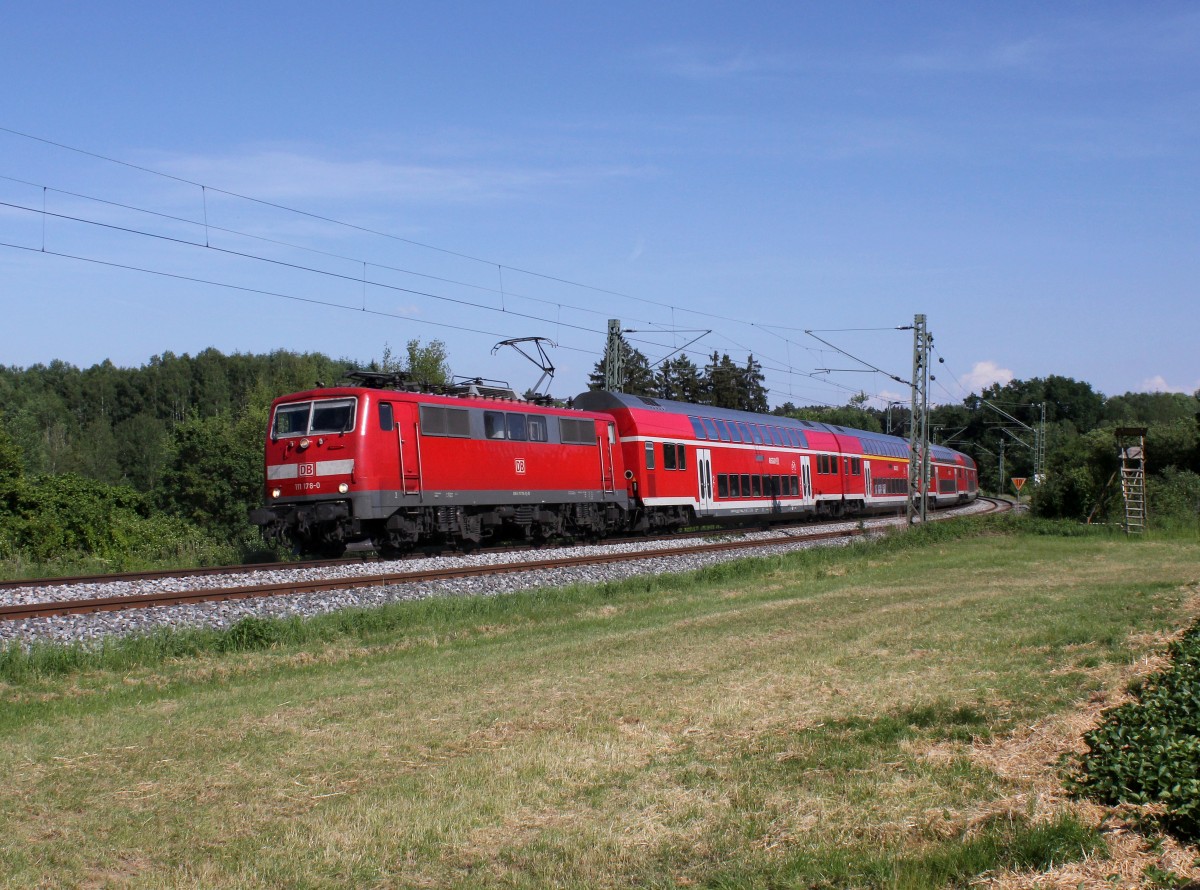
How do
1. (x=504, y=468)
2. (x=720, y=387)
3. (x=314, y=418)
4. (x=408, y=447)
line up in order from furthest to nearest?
(x=720, y=387), (x=504, y=468), (x=408, y=447), (x=314, y=418)

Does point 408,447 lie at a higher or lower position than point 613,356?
lower

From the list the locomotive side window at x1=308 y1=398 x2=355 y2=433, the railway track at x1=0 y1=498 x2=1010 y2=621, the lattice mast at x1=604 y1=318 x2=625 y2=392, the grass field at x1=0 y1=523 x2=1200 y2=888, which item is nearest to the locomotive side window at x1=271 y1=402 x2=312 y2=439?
the locomotive side window at x1=308 y1=398 x2=355 y2=433

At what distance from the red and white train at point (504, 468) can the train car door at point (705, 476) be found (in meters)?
0.06

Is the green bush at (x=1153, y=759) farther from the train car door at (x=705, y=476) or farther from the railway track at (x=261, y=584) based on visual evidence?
the train car door at (x=705, y=476)

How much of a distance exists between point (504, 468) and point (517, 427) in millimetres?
1214

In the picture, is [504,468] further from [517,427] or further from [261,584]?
[261,584]

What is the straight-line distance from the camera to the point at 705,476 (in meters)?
36.5

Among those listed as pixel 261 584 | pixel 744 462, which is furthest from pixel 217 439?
pixel 261 584

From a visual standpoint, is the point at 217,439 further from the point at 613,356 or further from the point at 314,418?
the point at 314,418

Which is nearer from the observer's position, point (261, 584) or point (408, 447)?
point (261, 584)

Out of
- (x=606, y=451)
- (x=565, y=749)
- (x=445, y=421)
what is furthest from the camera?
(x=606, y=451)

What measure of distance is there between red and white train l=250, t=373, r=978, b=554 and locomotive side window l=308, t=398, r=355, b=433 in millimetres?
29

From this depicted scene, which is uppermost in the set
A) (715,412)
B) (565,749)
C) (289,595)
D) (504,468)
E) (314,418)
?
(715,412)

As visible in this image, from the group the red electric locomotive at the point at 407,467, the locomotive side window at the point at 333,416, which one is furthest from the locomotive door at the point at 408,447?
the locomotive side window at the point at 333,416
